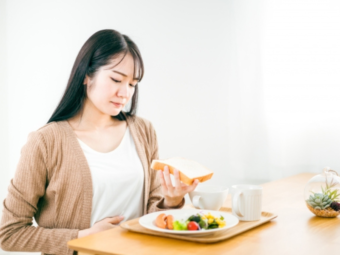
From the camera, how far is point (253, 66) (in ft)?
7.54

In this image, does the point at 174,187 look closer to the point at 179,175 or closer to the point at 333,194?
the point at 179,175

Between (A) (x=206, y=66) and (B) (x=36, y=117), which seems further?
(B) (x=36, y=117)

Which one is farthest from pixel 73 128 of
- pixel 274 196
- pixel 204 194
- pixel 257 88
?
pixel 257 88

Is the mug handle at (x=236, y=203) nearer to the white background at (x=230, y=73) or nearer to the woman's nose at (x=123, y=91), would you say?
the woman's nose at (x=123, y=91)

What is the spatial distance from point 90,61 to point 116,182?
39 cm

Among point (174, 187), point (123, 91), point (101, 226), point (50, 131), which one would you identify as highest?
point (123, 91)

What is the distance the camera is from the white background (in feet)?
7.12

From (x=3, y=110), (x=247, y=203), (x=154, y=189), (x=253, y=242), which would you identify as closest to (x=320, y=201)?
(x=247, y=203)

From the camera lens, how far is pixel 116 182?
4.40ft

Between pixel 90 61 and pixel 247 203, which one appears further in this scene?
pixel 90 61

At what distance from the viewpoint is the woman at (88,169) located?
1230 millimetres

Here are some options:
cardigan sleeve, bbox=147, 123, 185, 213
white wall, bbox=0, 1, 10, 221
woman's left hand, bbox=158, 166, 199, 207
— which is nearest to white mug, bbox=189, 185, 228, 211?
woman's left hand, bbox=158, 166, 199, 207

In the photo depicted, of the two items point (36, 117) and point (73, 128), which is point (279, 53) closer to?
point (73, 128)

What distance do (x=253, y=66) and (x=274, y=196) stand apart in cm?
93
